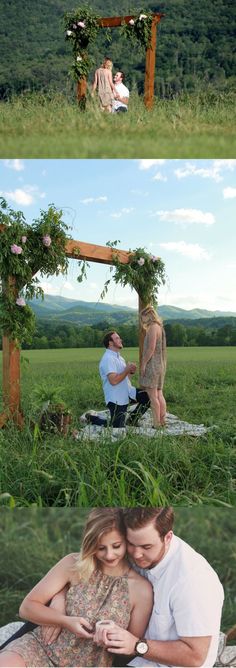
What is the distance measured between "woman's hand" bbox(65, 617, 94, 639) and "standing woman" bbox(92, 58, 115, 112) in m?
3.85

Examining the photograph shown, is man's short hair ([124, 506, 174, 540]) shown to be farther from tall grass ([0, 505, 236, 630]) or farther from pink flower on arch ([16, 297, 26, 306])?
pink flower on arch ([16, 297, 26, 306])

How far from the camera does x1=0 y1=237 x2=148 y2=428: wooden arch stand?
4.78 m

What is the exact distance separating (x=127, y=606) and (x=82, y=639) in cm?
21

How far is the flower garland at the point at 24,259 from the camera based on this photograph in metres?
4.83

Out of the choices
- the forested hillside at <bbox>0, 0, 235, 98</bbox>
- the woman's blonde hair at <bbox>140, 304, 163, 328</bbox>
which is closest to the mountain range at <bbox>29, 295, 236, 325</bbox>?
the woman's blonde hair at <bbox>140, 304, 163, 328</bbox>

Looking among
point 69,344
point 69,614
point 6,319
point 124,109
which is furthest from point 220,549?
point 124,109

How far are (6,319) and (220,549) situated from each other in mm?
1943

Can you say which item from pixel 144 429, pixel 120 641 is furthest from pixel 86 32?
pixel 120 641

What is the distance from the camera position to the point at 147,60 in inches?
243

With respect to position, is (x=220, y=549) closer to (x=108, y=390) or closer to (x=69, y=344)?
(x=108, y=390)

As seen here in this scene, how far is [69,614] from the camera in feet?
10.4

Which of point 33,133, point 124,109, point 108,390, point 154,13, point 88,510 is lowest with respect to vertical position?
point 88,510

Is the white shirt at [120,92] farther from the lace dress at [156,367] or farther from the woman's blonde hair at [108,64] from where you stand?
the lace dress at [156,367]

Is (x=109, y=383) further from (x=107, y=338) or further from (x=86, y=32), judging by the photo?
(x=86, y=32)
